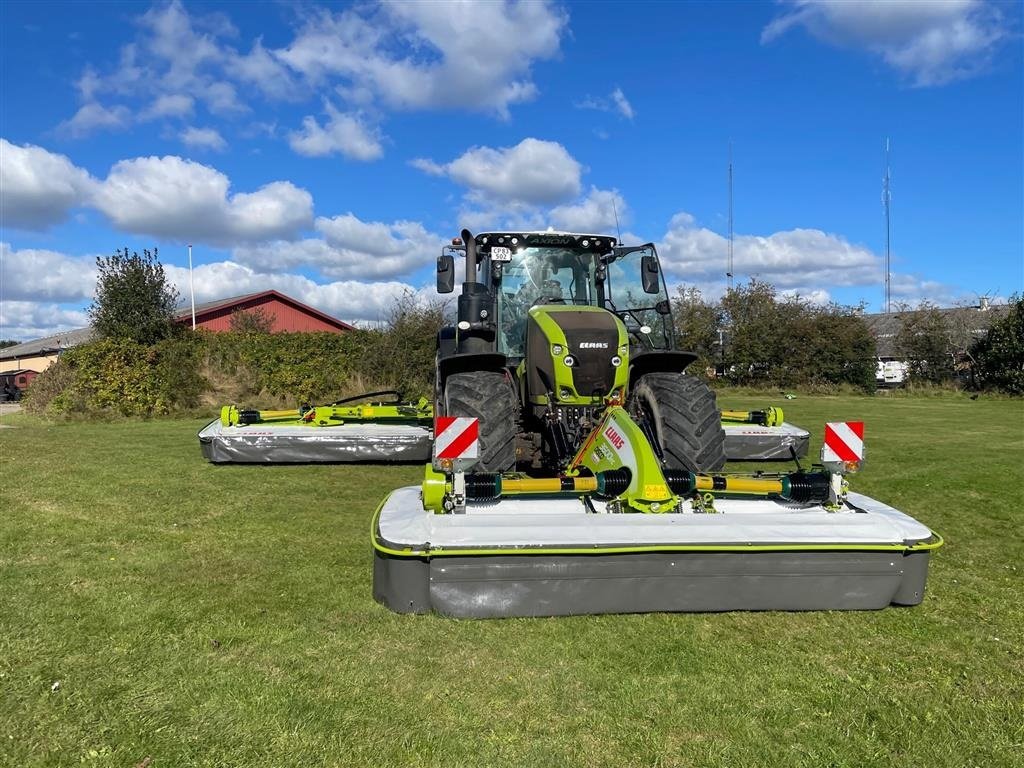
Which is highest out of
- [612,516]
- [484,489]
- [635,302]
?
[635,302]

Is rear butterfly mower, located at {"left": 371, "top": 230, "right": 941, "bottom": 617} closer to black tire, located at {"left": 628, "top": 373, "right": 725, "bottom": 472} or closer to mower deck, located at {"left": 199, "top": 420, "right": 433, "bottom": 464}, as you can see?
black tire, located at {"left": 628, "top": 373, "right": 725, "bottom": 472}

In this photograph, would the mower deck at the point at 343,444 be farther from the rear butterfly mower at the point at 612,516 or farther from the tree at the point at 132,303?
the tree at the point at 132,303

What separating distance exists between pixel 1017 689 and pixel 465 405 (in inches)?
140

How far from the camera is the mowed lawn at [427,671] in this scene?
8.43ft

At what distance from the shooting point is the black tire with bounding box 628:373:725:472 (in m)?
5.18

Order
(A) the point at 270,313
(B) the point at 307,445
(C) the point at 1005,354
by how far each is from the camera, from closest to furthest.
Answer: (B) the point at 307,445 < (C) the point at 1005,354 < (A) the point at 270,313

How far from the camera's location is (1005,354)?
2258 cm

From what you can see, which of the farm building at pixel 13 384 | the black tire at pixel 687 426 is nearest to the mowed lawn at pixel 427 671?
the black tire at pixel 687 426

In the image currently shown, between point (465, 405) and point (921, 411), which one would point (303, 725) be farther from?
point (921, 411)

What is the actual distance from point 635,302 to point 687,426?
6.59 ft

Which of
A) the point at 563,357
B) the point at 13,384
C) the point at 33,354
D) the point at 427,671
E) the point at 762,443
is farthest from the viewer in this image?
the point at 33,354

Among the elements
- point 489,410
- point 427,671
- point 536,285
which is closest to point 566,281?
point 536,285

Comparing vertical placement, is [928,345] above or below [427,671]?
above

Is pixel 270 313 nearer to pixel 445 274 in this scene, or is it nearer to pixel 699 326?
pixel 699 326
